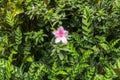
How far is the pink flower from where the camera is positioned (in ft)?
9.31

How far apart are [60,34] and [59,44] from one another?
0.26 feet

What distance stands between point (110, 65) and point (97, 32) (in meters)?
0.36

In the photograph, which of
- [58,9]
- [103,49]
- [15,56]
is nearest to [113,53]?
[103,49]

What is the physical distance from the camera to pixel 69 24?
3086mm

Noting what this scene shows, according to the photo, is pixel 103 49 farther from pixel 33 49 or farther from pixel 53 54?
pixel 33 49

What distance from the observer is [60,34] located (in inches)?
112

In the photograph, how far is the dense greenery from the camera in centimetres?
280

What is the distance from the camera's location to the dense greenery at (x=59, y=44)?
2799 millimetres

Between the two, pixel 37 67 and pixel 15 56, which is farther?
pixel 15 56

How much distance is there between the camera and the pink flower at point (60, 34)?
9.31ft

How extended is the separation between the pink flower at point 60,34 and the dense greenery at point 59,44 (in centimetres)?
4

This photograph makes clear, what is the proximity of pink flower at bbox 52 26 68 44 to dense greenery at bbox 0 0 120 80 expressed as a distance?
0.13 ft

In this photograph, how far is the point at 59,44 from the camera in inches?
112

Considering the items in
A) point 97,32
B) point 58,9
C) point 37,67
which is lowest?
point 37,67
